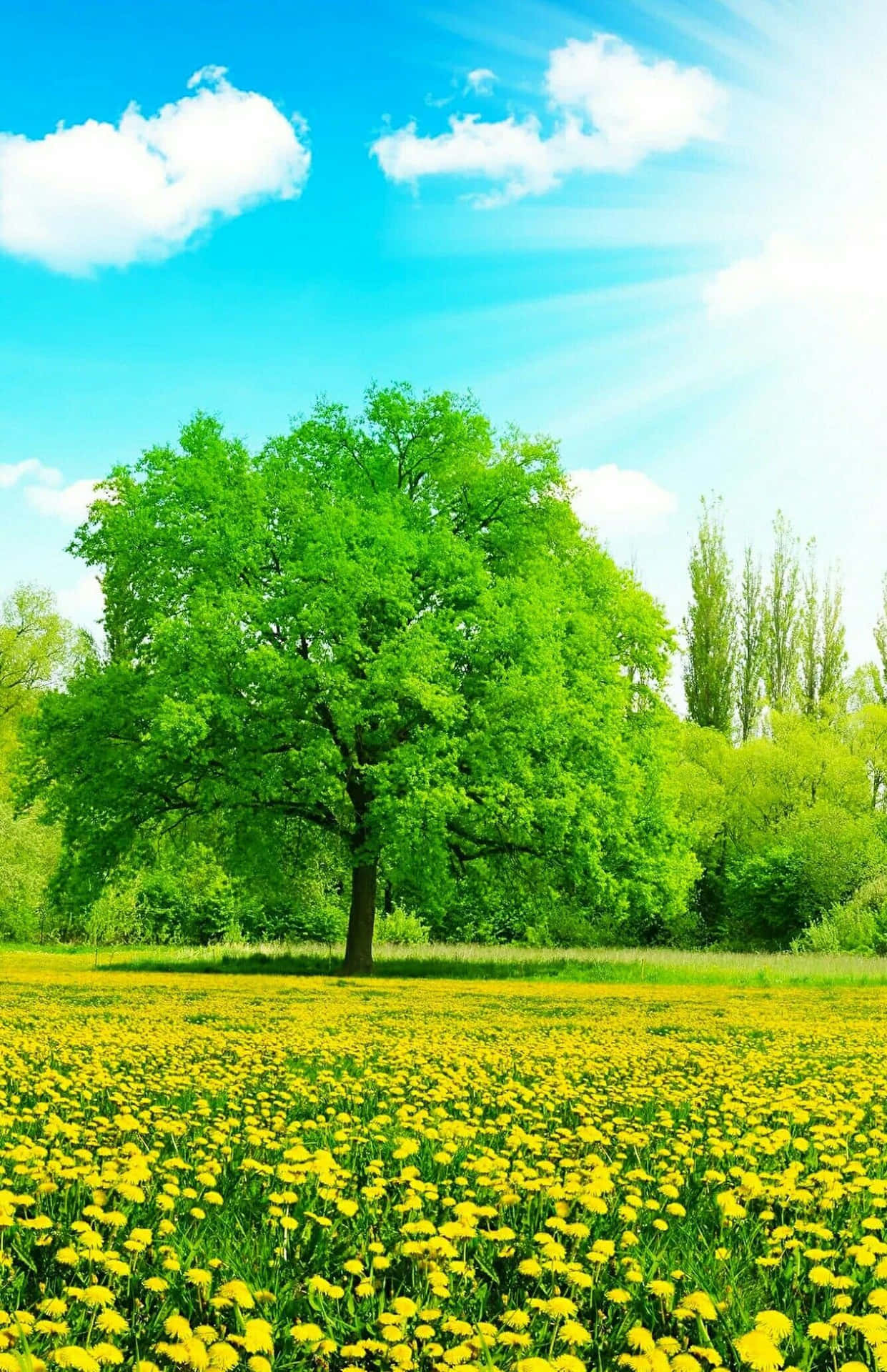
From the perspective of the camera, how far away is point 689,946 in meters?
36.8

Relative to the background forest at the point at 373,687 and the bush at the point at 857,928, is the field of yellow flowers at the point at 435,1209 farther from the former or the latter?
the bush at the point at 857,928

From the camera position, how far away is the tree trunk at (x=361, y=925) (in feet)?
73.6

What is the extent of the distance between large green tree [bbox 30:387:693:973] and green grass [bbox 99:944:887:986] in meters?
1.63

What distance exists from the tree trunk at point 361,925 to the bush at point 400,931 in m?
6.62

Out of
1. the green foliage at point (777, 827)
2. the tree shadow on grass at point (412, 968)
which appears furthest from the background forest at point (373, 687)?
the green foliage at point (777, 827)

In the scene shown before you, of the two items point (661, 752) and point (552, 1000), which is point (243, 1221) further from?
point (661, 752)

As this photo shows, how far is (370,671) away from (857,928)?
678 inches

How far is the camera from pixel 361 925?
22.9 m

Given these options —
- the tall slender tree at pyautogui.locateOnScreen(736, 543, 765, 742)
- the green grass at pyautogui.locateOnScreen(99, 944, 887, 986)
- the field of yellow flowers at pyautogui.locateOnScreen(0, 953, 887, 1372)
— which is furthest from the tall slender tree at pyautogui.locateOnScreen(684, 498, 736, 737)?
the field of yellow flowers at pyautogui.locateOnScreen(0, 953, 887, 1372)

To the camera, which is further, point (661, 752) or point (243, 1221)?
point (661, 752)

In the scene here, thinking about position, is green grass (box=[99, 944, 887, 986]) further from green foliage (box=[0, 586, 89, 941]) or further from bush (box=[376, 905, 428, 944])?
green foliage (box=[0, 586, 89, 941])

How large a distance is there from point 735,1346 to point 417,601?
826 inches

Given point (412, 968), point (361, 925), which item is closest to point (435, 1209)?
point (361, 925)

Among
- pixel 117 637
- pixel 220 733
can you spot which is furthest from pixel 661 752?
pixel 117 637
